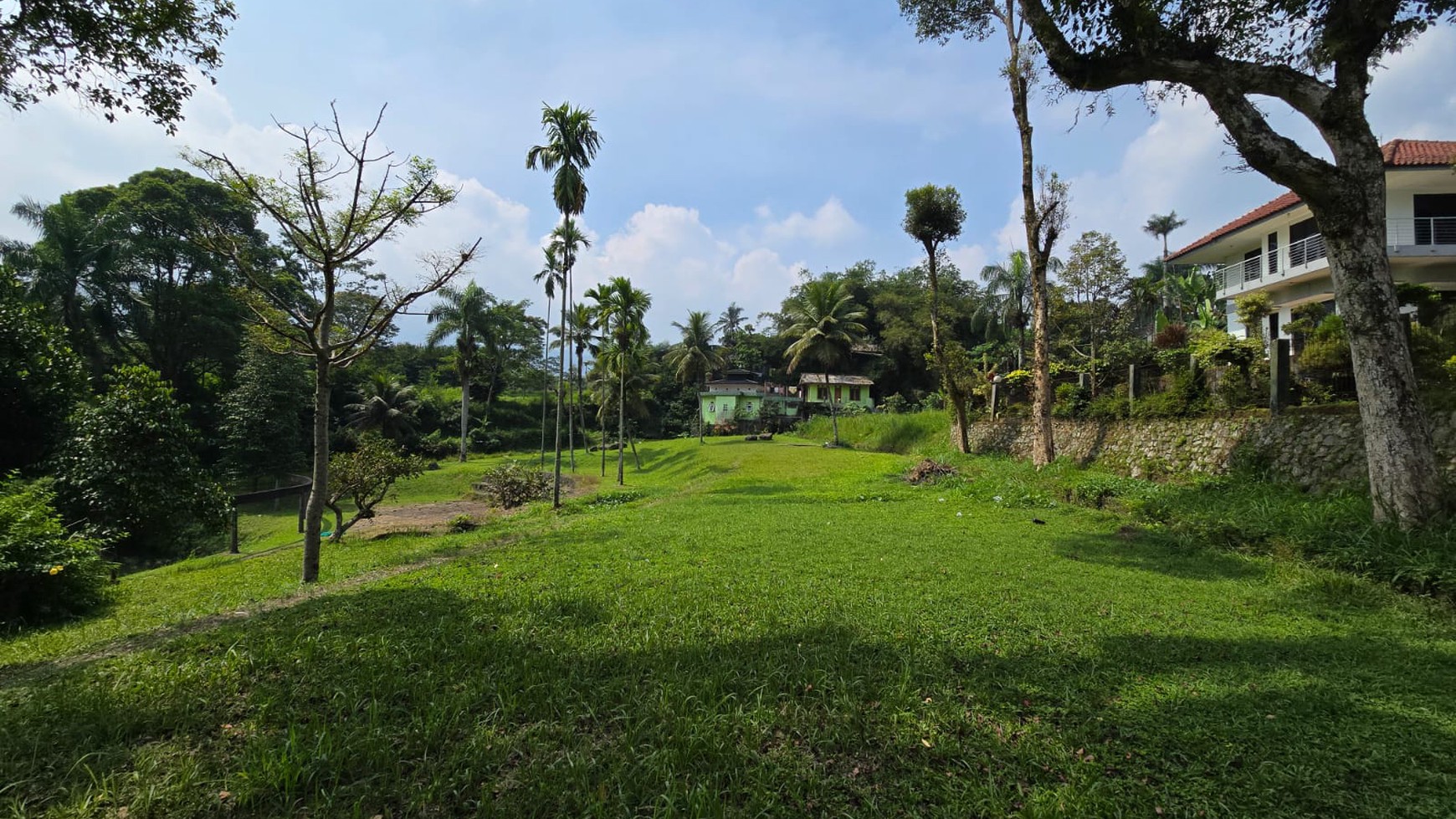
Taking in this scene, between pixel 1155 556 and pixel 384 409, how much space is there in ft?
141

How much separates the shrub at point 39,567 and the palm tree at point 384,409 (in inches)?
1361

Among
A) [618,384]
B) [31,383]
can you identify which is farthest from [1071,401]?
[618,384]

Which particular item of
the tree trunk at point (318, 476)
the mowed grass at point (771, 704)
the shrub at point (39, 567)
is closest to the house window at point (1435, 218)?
the mowed grass at point (771, 704)

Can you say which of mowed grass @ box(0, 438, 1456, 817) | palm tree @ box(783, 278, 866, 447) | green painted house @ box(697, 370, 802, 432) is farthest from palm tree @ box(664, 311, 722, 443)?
mowed grass @ box(0, 438, 1456, 817)

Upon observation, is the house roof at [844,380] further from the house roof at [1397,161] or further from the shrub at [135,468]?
the shrub at [135,468]

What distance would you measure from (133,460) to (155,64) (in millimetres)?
8245

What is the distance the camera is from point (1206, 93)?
23.1 feet

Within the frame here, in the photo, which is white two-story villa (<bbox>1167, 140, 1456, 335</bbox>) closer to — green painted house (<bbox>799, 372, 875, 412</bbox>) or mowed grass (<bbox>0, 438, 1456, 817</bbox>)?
mowed grass (<bbox>0, 438, 1456, 817</bbox>)

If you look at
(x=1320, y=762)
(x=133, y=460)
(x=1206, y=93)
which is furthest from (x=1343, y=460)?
(x=133, y=460)

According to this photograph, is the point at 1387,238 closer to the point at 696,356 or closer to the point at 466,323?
the point at 696,356

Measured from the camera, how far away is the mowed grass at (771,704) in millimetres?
2404

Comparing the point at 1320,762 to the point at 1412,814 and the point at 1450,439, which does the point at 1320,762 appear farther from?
the point at 1450,439

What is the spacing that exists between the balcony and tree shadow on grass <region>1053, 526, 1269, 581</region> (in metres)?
14.0

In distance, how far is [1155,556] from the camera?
7.12 meters
